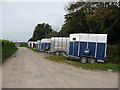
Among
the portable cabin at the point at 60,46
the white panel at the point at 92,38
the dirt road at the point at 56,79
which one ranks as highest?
the white panel at the point at 92,38

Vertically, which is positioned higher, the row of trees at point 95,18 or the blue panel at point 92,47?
the row of trees at point 95,18

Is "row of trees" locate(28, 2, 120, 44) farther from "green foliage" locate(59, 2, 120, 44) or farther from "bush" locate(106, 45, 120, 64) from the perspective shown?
"bush" locate(106, 45, 120, 64)

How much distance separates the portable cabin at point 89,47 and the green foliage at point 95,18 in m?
5.64

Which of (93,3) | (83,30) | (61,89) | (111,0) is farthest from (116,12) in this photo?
(61,89)

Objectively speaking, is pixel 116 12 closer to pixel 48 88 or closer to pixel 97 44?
pixel 97 44

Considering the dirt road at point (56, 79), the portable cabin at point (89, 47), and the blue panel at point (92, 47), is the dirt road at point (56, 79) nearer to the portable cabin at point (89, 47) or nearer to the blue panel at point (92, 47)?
the portable cabin at point (89, 47)

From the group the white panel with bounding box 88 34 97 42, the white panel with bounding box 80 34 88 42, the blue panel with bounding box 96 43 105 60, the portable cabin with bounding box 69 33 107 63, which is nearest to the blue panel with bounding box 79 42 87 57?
the portable cabin with bounding box 69 33 107 63

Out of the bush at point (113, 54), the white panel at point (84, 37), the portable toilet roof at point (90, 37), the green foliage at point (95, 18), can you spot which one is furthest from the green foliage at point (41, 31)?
the white panel at point (84, 37)

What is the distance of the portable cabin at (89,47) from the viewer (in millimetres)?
15869

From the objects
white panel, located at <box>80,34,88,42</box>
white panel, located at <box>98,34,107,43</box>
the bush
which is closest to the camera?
white panel, located at <box>98,34,107,43</box>

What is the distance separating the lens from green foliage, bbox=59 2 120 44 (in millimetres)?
20719

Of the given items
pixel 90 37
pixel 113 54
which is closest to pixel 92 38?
pixel 90 37

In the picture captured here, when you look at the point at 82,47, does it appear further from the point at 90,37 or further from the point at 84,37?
the point at 90,37

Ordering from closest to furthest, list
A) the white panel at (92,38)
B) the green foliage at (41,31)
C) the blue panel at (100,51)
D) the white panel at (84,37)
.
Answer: the blue panel at (100,51) < the white panel at (92,38) < the white panel at (84,37) < the green foliage at (41,31)
